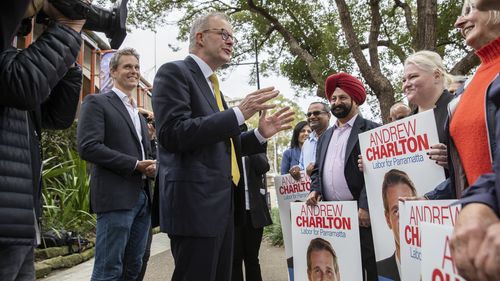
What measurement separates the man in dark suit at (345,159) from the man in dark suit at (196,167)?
113 cm

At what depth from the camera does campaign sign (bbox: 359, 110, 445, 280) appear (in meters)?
2.91

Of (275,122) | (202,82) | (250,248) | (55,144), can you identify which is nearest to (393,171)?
(275,122)

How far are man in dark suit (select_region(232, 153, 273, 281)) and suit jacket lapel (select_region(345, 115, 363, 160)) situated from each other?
0.96 metres

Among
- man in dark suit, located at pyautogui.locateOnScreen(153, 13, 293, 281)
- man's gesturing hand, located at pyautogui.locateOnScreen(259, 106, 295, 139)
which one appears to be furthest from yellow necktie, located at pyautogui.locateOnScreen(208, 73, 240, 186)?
man's gesturing hand, located at pyautogui.locateOnScreen(259, 106, 295, 139)

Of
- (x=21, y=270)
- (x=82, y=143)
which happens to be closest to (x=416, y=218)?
(x=21, y=270)

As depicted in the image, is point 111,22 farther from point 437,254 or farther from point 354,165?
point 354,165

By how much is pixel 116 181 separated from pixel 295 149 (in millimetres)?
3369

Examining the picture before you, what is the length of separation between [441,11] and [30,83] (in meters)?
13.3

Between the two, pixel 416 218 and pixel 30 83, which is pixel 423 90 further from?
pixel 30 83

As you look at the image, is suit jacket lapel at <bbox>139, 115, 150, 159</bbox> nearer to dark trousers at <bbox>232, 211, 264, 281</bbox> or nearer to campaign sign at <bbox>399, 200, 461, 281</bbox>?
dark trousers at <bbox>232, 211, 264, 281</bbox>

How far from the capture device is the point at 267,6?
14242 millimetres

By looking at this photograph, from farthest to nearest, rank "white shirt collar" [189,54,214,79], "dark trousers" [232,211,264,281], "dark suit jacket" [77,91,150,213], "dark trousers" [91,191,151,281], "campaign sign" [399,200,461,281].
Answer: "dark trousers" [232,211,264,281]
"dark suit jacket" [77,91,150,213]
"dark trousers" [91,191,151,281]
"white shirt collar" [189,54,214,79]
"campaign sign" [399,200,461,281]

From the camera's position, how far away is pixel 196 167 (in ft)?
7.44

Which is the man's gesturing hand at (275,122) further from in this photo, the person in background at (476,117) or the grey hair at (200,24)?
the person in background at (476,117)
